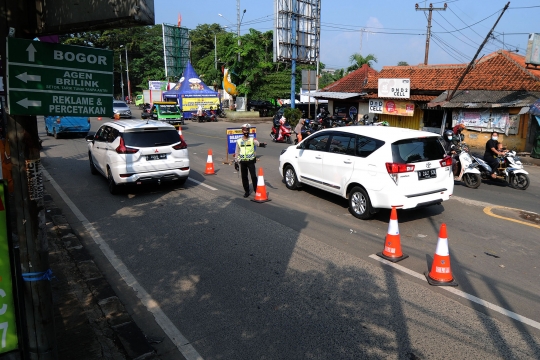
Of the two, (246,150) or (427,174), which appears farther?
(246,150)

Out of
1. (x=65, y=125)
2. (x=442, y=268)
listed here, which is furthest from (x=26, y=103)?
(x=65, y=125)

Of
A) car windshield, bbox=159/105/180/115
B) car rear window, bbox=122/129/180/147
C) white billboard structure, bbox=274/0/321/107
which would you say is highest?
white billboard structure, bbox=274/0/321/107

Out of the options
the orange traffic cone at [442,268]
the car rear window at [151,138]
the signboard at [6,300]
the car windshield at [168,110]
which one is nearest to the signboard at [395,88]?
the car windshield at [168,110]

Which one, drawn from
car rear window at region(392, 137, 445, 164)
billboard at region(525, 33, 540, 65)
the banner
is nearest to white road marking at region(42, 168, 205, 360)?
car rear window at region(392, 137, 445, 164)

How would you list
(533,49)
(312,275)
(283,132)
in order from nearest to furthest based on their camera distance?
(312,275)
(533,49)
(283,132)

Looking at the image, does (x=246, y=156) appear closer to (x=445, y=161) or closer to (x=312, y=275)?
(x=445, y=161)

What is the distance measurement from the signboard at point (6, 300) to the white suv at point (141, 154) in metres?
6.98

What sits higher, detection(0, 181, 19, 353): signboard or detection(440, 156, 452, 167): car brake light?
detection(440, 156, 452, 167): car brake light

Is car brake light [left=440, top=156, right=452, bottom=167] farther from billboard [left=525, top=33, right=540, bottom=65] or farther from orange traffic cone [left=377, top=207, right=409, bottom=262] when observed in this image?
billboard [left=525, top=33, right=540, bottom=65]

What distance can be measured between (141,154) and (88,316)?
578cm

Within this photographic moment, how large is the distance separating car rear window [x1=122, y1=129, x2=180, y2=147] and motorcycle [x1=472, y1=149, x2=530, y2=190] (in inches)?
326

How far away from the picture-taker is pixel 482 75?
837 inches

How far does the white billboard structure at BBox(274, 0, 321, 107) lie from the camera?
31.6 metres

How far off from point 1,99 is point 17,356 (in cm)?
719
